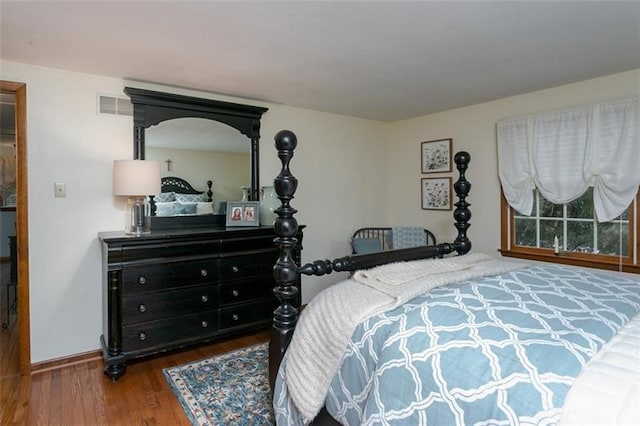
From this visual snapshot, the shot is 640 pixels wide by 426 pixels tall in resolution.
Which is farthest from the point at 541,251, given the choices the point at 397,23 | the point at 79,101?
the point at 79,101

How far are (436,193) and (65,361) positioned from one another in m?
3.70

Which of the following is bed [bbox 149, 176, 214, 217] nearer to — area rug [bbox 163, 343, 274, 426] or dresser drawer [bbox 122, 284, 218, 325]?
dresser drawer [bbox 122, 284, 218, 325]

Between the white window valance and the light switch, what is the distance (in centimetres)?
367

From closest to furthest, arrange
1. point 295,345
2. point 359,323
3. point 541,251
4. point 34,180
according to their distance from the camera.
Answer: point 359,323
point 295,345
point 34,180
point 541,251

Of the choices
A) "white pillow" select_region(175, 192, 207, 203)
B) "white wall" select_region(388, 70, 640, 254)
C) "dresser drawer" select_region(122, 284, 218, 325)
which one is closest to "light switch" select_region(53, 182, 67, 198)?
"white pillow" select_region(175, 192, 207, 203)

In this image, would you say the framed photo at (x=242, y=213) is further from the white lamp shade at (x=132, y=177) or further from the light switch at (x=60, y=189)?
the light switch at (x=60, y=189)

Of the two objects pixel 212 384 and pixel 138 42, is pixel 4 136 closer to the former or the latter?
pixel 138 42

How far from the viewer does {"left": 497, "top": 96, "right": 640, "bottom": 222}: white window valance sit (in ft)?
8.99

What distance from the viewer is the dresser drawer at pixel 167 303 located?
100 inches

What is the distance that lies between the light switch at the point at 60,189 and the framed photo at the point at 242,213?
1212 mm

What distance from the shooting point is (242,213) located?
3314 mm

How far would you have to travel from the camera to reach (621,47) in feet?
7.66

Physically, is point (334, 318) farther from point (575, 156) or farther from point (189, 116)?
point (575, 156)

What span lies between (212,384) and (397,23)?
7.99ft
